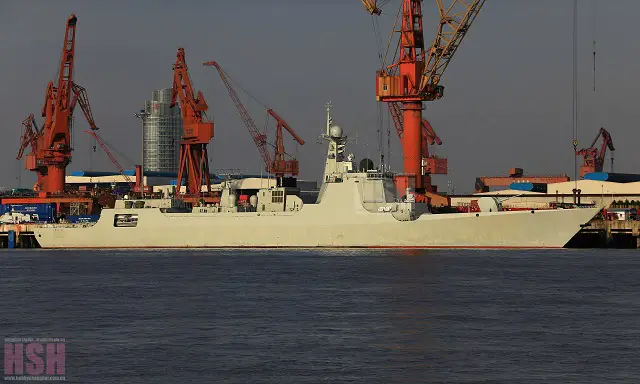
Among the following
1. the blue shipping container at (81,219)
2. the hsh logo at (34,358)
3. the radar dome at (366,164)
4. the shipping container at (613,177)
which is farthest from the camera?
the shipping container at (613,177)

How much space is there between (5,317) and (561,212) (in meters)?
47.9

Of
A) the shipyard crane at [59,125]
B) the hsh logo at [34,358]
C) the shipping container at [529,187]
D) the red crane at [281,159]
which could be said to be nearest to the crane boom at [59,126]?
the shipyard crane at [59,125]

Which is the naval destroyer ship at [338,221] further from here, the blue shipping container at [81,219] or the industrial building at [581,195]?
the industrial building at [581,195]

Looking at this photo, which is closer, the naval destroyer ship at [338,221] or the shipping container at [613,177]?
the naval destroyer ship at [338,221]

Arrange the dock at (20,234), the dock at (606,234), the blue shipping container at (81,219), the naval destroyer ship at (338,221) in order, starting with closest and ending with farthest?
the naval destroyer ship at (338,221) < the dock at (606,234) < the dock at (20,234) < the blue shipping container at (81,219)

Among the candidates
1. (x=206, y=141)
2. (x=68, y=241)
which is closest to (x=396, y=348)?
(x=68, y=241)

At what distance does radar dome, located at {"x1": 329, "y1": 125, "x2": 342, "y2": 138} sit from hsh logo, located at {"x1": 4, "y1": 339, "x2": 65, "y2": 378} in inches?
2050

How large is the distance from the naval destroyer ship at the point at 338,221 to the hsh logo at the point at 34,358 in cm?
4613

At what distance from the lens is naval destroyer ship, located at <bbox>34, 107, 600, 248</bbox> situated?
7294 centimetres

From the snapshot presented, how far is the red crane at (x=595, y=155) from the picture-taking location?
192 meters

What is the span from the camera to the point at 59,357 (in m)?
27.9

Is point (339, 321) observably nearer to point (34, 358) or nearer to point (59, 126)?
point (34, 358)

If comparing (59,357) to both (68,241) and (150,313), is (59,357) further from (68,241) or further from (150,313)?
(68,241)

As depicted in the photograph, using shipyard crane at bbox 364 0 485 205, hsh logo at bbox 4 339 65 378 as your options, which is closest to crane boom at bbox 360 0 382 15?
shipyard crane at bbox 364 0 485 205
